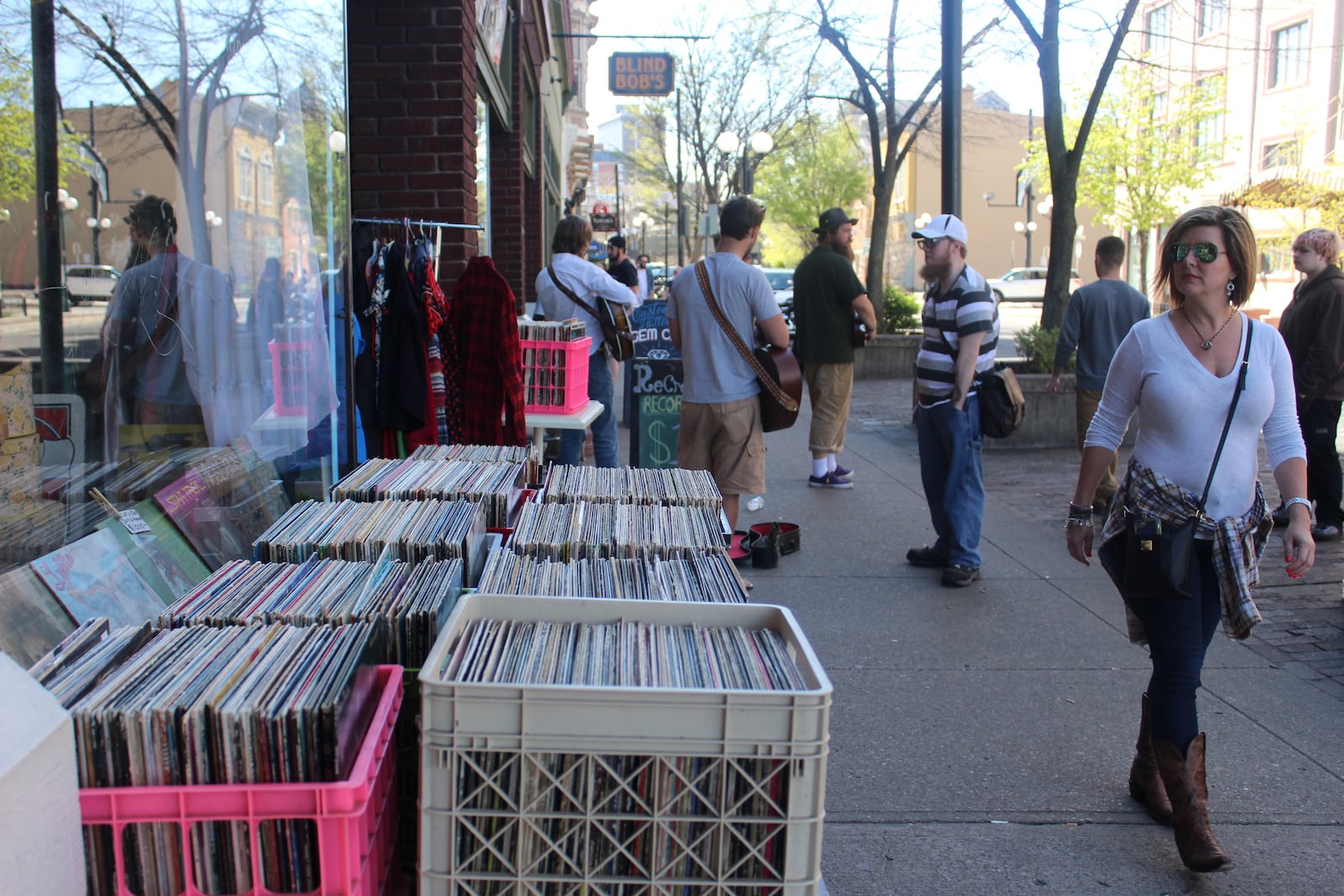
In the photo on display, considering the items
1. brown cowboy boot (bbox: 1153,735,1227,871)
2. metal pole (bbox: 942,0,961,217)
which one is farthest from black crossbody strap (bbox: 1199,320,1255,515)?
metal pole (bbox: 942,0,961,217)

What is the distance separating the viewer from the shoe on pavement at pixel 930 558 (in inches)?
263

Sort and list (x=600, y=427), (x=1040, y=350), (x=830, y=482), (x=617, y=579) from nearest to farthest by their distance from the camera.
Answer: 1. (x=617, y=579)
2. (x=600, y=427)
3. (x=830, y=482)
4. (x=1040, y=350)

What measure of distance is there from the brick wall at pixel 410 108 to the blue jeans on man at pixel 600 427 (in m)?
1.98

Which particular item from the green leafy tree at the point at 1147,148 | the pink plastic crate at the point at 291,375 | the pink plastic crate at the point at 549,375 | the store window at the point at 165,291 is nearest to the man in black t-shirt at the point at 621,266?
the pink plastic crate at the point at 549,375

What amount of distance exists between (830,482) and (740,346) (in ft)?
10.8

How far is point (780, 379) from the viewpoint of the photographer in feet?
19.9

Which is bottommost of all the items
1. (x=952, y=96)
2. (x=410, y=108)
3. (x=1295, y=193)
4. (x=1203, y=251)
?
(x=1203, y=251)

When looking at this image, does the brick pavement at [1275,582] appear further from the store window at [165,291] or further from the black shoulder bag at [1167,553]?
the store window at [165,291]

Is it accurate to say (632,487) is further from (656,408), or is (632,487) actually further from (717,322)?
(656,408)

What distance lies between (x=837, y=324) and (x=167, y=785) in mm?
7708

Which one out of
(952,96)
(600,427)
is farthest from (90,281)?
(952,96)

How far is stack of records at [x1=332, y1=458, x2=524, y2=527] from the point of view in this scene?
9.95 feet

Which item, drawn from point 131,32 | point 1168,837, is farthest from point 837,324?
point 131,32

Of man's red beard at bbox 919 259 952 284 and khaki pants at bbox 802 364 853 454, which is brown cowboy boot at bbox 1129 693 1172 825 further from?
khaki pants at bbox 802 364 853 454
